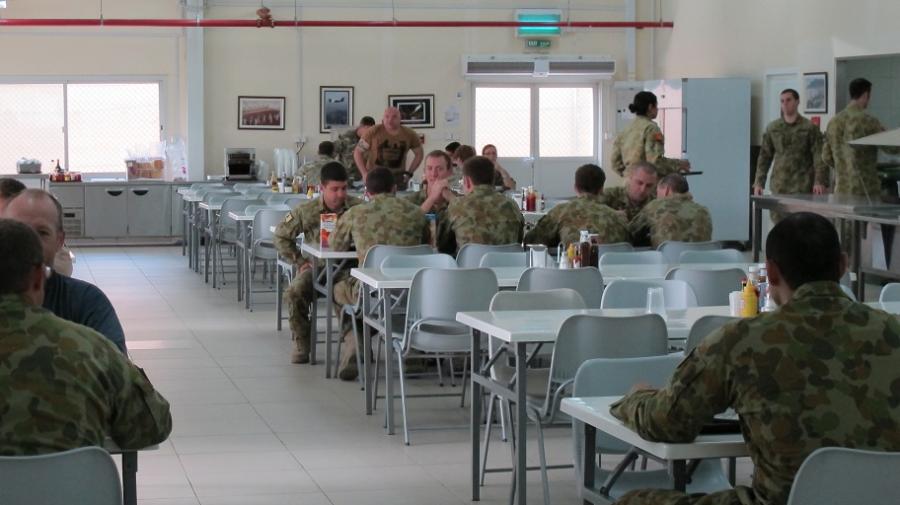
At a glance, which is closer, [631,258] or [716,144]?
[631,258]

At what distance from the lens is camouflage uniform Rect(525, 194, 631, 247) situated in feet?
27.2

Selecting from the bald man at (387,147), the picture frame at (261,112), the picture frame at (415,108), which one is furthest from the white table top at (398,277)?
the picture frame at (415,108)

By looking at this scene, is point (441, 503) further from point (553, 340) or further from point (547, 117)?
point (547, 117)

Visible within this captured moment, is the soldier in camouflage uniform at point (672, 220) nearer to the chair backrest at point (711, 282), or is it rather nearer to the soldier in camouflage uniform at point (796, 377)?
the chair backrest at point (711, 282)

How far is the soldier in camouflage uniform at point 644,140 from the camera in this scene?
12.0 meters

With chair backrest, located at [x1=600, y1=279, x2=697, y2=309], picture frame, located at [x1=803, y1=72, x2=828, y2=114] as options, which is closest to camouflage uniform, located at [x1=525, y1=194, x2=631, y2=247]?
chair backrest, located at [x1=600, y1=279, x2=697, y2=309]

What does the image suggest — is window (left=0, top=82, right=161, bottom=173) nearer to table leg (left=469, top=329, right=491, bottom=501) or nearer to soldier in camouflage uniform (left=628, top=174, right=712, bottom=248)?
soldier in camouflage uniform (left=628, top=174, right=712, bottom=248)

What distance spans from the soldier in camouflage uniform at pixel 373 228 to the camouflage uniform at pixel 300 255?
57cm

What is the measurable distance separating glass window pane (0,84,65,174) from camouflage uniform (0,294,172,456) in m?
14.6

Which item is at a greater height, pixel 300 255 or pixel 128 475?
pixel 300 255

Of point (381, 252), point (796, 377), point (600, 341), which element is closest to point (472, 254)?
point (381, 252)

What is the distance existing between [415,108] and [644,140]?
608cm

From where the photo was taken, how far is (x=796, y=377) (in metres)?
2.95

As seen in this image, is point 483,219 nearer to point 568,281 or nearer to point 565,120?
point 568,281
